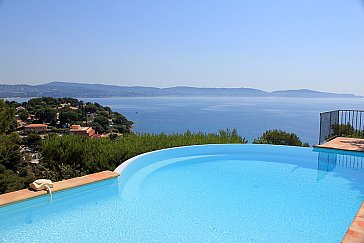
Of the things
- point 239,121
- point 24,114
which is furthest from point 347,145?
point 239,121

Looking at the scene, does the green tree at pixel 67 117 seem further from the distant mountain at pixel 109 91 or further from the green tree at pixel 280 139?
the green tree at pixel 280 139

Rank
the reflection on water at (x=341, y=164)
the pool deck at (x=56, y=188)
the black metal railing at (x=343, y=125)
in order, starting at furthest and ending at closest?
the black metal railing at (x=343, y=125)
the reflection on water at (x=341, y=164)
the pool deck at (x=56, y=188)

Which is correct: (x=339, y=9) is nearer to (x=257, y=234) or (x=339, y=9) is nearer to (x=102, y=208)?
(x=257, y=234)

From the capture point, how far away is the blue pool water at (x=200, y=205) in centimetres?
337

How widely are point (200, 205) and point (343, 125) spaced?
7.56 meters

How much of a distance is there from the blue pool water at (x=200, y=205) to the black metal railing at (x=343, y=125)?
2375 mm

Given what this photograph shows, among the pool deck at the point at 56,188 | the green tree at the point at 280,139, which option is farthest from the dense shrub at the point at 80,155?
the green tree at the point at 280,139

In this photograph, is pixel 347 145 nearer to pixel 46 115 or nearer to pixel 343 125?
pixel 343 125

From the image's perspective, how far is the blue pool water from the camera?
3367 mm

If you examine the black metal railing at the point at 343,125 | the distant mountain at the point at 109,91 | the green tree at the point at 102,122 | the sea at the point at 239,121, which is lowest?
the sea at the point at 239,121

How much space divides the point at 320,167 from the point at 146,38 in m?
13.4

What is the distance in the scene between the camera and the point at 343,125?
31.8 feet

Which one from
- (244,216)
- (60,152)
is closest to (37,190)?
(60,152)

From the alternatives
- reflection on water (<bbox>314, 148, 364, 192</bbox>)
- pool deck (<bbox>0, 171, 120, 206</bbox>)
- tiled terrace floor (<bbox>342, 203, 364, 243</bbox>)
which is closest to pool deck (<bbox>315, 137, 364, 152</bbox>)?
reflection on water (<bbox>314, 148, 364, 192</bbox>)
